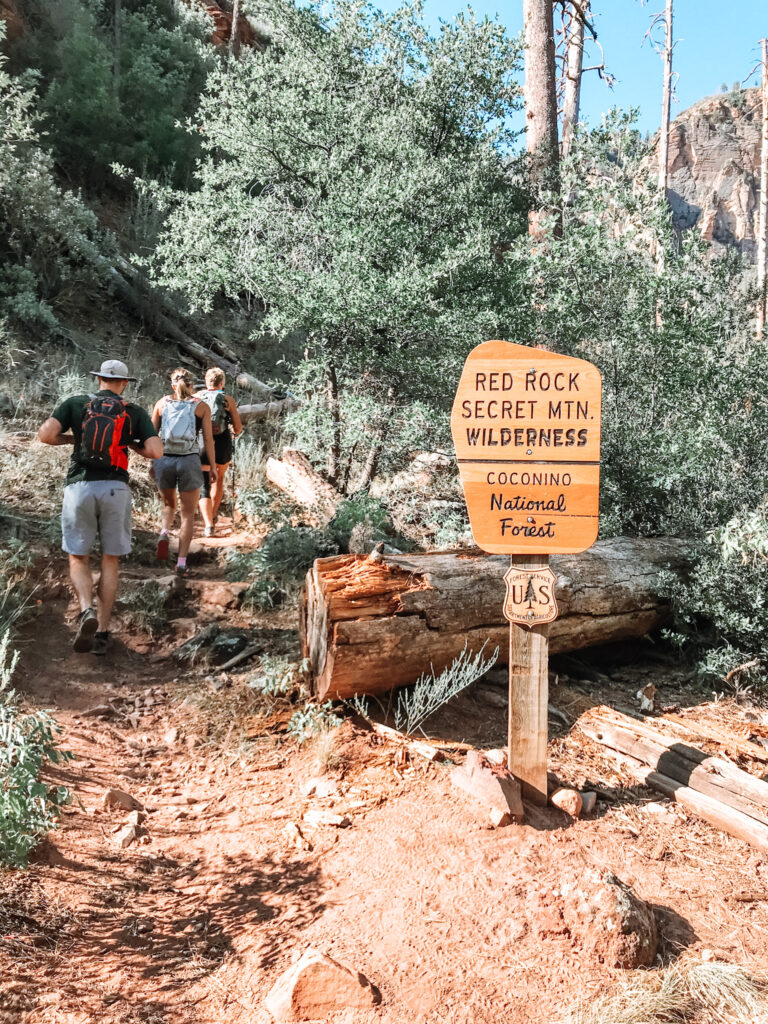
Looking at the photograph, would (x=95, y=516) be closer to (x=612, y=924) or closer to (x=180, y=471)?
(x=180, y=471)

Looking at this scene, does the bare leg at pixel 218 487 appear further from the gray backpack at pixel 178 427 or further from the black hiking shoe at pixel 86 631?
the black hiking shoe at pixel 86 631

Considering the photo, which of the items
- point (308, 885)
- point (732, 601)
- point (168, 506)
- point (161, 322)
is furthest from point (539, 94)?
point (308, 885)

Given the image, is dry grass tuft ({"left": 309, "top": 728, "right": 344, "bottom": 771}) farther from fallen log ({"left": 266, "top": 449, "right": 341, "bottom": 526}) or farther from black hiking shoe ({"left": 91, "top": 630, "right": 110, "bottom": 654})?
fallen log ({"left": 266, "top": 449, "right": 341, "bottom": 526})

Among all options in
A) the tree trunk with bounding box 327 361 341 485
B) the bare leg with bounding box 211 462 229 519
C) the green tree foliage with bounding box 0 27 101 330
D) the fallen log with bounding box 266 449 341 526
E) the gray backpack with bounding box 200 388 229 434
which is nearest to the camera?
the tree trunk with bounding box 327 361 341 485

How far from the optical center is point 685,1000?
86.8 inches

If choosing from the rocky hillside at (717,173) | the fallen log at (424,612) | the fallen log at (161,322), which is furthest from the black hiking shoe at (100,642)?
the rocky hillside at (717,173)

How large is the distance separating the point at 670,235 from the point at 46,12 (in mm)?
15519

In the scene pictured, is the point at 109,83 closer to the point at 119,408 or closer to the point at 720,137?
the point at 119,408

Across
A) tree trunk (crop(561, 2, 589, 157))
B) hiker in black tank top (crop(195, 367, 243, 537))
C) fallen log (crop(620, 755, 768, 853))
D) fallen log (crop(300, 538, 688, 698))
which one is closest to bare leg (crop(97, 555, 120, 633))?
fallen log (crop(300, 538, 688, 698))

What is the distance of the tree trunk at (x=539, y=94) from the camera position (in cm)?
855

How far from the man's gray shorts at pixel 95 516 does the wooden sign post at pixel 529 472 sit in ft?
9.25

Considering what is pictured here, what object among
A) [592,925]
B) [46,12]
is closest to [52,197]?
[46,12]

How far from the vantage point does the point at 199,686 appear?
4688 mm

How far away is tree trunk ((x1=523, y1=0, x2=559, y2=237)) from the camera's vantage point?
28.1 ft
